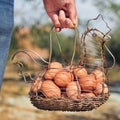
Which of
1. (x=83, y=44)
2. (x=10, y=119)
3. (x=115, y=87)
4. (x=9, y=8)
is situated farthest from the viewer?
(x=115, y=87)

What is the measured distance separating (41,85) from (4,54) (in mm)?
571

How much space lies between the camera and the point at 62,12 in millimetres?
1542

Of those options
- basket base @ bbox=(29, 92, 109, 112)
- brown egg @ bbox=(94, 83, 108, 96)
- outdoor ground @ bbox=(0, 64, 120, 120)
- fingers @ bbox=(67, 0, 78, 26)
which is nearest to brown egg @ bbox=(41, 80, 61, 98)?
basket base @ bbox=(29, 92, 109, 112)

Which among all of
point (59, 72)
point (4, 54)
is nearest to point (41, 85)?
point (59, 72)

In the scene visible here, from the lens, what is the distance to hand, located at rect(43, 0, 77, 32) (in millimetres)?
1525

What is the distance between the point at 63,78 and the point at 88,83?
89 millimetres

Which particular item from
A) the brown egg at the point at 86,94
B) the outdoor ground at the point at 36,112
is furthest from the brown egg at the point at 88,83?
the outdoor ground at the point at 36,112

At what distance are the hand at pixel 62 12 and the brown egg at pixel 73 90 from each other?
0.24 m

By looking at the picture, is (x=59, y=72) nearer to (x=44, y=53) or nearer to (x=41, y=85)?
(x=41, y=85)

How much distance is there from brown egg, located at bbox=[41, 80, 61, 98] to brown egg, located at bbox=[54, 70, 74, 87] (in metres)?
0.02

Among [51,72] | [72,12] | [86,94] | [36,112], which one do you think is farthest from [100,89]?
[36,112]

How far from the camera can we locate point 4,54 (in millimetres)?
1196

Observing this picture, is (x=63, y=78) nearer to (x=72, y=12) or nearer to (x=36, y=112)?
(x=72, y=12)

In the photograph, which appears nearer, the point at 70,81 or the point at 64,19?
the point at 64,19
